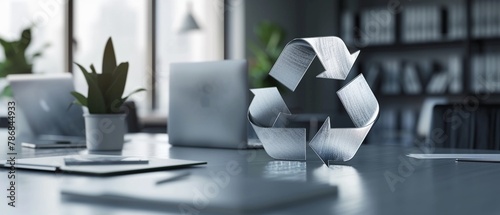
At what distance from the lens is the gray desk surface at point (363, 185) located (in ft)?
2.19

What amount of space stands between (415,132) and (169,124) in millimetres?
3875

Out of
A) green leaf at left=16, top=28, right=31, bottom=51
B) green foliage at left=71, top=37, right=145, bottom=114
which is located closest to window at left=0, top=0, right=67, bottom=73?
green leaf at left=16, top=28, right=31, bottom=51

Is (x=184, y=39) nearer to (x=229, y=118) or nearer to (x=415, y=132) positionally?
(x=415, y=132)

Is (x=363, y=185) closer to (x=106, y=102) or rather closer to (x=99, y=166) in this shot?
(x=99, y=166)

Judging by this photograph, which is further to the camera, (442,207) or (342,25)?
(342,25)

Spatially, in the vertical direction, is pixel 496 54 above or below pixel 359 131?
above

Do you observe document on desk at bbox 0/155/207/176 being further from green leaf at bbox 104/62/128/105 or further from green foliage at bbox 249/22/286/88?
green foliage at bbox 249/22/286/88

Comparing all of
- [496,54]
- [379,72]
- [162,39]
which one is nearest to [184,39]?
[162,39]

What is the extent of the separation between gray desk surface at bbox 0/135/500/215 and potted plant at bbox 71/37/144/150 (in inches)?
8.3

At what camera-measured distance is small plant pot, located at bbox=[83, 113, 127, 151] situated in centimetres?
156

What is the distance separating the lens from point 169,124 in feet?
5.90

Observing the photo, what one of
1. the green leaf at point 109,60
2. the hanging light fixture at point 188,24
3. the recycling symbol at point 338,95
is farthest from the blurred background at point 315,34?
the recycling symbol at point 338,95

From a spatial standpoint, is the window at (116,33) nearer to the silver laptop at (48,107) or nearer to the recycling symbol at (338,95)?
the silver laptop at (48,107)

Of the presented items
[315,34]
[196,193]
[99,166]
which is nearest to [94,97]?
[99,166]
